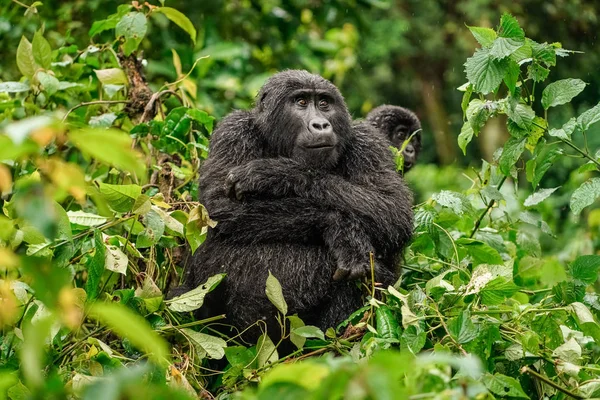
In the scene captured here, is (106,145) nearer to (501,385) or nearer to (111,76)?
(501,385)

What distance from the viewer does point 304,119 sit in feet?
12.6

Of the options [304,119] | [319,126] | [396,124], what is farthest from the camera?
[396,124]

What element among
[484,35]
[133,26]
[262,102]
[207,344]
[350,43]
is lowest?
[350,43]

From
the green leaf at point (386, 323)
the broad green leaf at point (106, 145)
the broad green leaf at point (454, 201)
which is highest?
the broad green leaf at point (106, 145)

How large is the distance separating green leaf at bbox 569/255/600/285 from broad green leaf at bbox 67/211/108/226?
179 centimetres

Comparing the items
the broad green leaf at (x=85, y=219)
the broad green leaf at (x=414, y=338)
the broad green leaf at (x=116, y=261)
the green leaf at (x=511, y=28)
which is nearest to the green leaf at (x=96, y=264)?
the broad green leaf at (x=116, y=261)

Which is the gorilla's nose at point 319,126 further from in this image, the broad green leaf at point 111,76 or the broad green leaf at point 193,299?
the broad green leaf at point 111,76

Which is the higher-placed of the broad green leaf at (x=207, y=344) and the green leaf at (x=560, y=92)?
the green leaf at (x=560, y=92)

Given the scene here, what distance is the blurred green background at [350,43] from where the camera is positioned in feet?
20.1

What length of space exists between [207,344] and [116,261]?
1.50ft

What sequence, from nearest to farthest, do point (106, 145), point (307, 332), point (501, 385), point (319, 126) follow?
point (106, 145)
point (501, 385)
point (307, 332)
point (319, 126)

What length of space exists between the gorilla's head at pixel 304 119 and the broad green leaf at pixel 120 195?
3.00ft

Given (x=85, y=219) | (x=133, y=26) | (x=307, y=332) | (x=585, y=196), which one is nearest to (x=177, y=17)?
(x=133, y=26)

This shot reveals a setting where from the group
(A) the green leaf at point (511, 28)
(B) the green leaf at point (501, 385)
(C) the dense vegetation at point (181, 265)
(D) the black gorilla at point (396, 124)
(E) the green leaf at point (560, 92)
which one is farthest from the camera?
(D) the black gorilla at point (396, 124)
